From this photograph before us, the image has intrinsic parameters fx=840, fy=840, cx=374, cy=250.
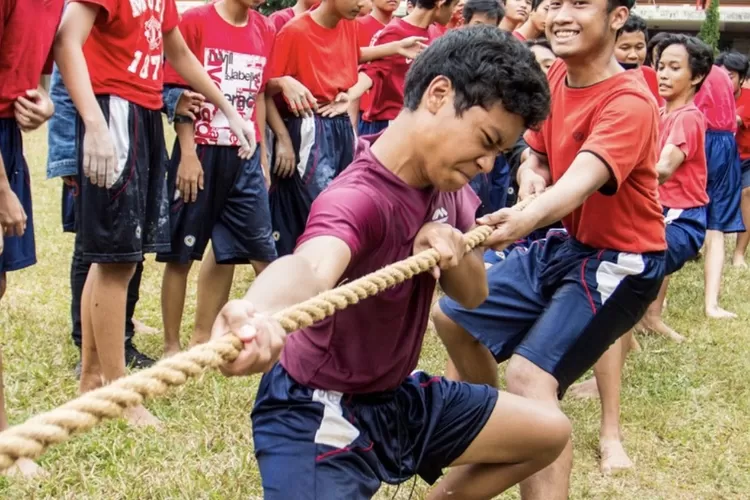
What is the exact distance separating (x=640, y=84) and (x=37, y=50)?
76.2 inches

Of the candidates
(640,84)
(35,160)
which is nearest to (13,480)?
(640,84)

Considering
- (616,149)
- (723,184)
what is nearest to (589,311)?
(616,149)

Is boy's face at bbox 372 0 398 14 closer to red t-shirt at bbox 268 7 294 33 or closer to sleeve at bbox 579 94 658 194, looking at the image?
red t-shirt at bbox 268 7 294 33

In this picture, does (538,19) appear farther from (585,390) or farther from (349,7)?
(585,390)

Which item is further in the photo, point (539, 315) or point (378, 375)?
point (539, 315)

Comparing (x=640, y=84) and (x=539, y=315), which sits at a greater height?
(x=640, y=84)

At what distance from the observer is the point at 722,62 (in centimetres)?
789

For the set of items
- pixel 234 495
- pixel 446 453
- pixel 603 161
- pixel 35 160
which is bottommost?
pixel 35 160

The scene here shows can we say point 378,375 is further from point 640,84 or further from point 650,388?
point 650,388

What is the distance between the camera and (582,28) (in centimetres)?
277

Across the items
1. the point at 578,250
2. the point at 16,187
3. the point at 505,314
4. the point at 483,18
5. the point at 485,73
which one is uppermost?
the point at 485,73

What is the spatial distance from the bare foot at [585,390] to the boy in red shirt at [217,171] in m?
1.55

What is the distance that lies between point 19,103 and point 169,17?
0.88 metres

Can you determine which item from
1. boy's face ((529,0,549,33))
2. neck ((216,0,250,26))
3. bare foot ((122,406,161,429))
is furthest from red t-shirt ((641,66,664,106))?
bare foot ((122,406,161,429))
